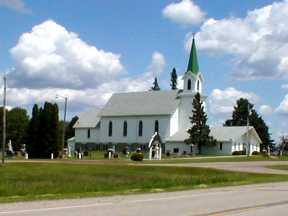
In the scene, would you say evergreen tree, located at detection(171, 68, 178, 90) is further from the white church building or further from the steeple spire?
the steeple spire

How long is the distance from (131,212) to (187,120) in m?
100

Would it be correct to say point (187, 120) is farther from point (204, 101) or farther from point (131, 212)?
point (131, 212)

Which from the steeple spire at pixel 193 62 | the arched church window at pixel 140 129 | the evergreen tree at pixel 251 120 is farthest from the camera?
the evergreen tree at pixel 251 120

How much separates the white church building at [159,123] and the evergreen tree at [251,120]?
2165cm

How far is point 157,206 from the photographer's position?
15891 millimetres

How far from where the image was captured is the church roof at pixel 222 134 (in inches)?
4114

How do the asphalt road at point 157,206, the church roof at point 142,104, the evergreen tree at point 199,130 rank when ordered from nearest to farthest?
the asphalt road at point 157,206 → the evergreen tree at point 199,130 → the church roof at point 142,104

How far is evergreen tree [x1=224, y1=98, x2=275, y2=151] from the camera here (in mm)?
134250

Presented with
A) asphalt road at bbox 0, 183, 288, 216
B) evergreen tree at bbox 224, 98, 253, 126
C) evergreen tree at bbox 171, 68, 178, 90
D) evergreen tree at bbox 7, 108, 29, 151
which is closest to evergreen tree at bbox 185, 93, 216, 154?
evergreen tree at bbox 224, 98, 253, 126

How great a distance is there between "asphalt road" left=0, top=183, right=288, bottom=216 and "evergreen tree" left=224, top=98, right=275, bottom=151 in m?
112

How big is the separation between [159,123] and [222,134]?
14234mm

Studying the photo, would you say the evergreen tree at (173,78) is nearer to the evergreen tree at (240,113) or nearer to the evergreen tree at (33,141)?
the evergreen tree at (240,113)

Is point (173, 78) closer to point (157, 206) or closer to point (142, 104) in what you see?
point (142, 104)

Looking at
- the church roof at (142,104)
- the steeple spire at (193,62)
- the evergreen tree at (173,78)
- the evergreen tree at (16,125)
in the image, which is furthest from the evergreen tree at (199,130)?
the evergreen tree at (173,78)
